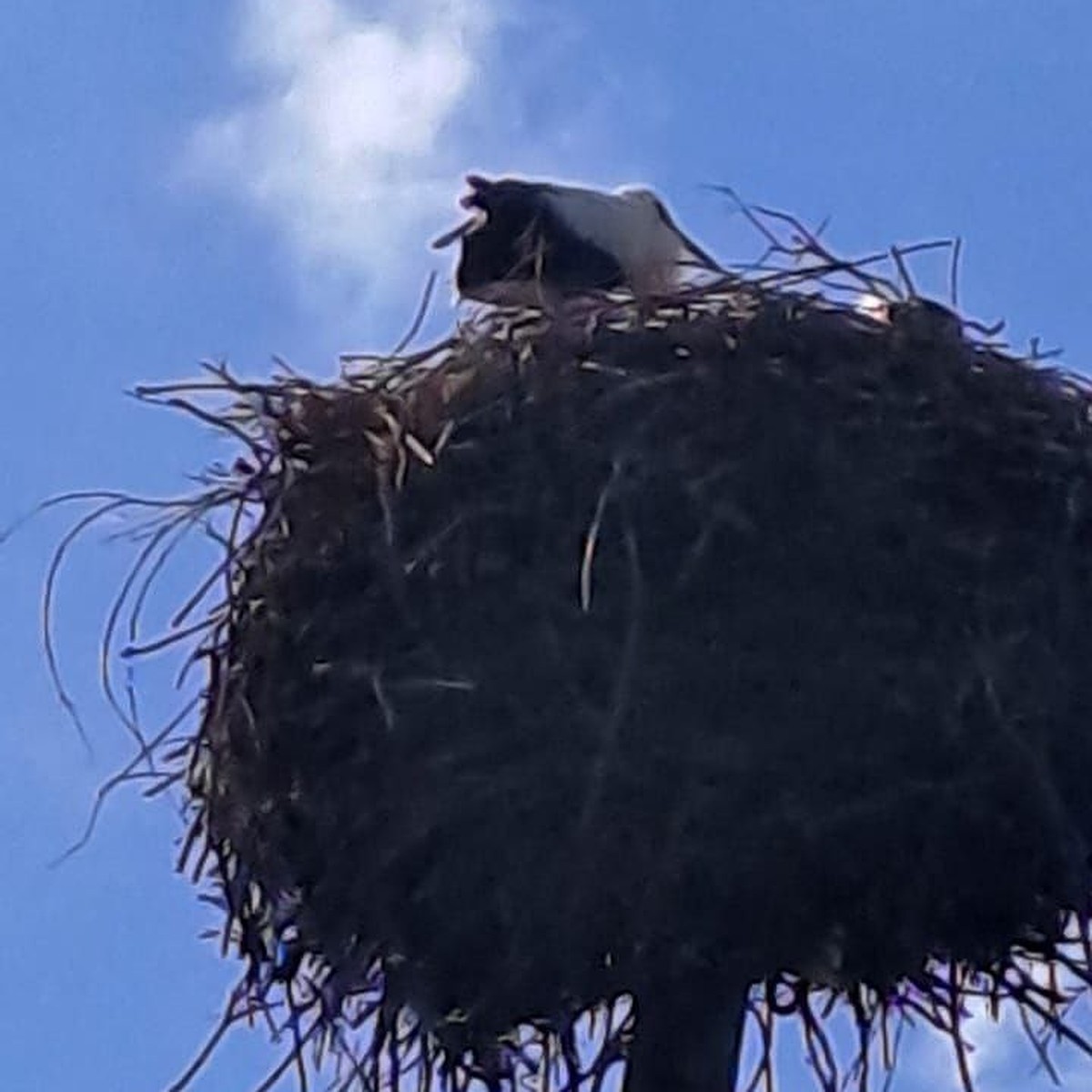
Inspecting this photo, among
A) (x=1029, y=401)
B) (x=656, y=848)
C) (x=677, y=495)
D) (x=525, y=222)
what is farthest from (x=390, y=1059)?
(x=525, y=222)

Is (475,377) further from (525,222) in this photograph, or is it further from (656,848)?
(525,222)

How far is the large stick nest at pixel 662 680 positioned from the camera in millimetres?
2721

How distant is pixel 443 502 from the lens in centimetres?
285

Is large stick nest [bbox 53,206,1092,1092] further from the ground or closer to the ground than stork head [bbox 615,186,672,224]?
closer to the ground

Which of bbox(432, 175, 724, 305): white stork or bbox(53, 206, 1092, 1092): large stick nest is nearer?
bbox(53, 206, 1092, 1092): large stick nest

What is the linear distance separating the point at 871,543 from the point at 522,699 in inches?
11.0

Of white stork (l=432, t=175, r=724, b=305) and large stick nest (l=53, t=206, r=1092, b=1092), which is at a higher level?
white stork (l=432, t=175, r=724, b=305)

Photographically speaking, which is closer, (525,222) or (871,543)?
(871,543)

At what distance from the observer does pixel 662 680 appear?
2719 mm

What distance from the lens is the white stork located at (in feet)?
11.5

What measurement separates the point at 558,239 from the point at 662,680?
908mm

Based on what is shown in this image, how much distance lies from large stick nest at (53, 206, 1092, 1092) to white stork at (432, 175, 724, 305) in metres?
0.54

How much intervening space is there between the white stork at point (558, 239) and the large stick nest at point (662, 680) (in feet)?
1.76

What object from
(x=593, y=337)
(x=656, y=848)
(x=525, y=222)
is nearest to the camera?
(x=656, y=848)
